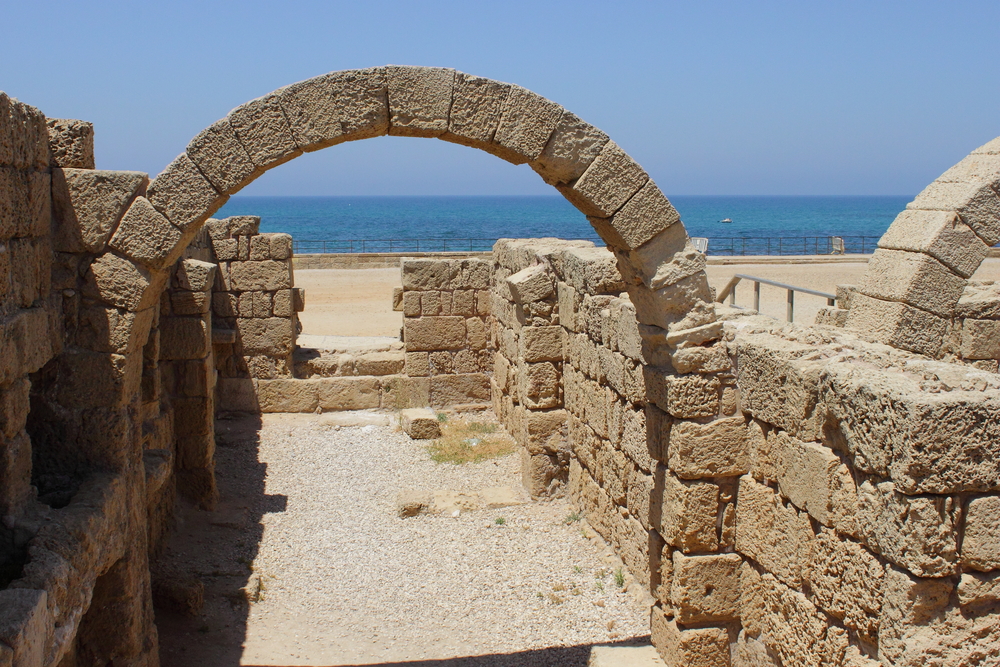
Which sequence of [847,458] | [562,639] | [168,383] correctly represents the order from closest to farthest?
1. [847,458]
2. [562,639]
3. [168,383]

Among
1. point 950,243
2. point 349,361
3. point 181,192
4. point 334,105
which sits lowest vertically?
point 349,361

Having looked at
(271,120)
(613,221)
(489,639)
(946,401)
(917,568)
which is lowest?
(489,639)

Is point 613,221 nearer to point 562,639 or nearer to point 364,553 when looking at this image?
point 562,639

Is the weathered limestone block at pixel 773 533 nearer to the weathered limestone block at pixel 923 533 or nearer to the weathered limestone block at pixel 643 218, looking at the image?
the weathered limestone block at pixel 923 533

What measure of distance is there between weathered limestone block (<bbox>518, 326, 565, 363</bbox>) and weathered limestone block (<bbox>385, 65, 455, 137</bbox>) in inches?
153

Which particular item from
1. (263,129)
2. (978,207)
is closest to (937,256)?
(978,207)

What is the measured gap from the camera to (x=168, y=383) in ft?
26.7

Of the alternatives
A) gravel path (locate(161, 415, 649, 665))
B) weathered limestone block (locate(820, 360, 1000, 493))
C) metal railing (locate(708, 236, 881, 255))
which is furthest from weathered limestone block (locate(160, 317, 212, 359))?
metal railing (locate(708, 236, 881, 255))

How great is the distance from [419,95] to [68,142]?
199 centimetres

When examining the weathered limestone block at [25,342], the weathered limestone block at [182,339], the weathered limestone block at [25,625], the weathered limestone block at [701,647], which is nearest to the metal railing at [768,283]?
the weathered limestone block at [701,647]

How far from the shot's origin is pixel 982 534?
3.57 metres

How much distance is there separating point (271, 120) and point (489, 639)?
385 cm

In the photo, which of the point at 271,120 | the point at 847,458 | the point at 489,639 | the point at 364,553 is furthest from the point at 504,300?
the point at 847,458

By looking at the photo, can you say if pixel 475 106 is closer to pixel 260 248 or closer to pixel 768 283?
pixel 768 283
